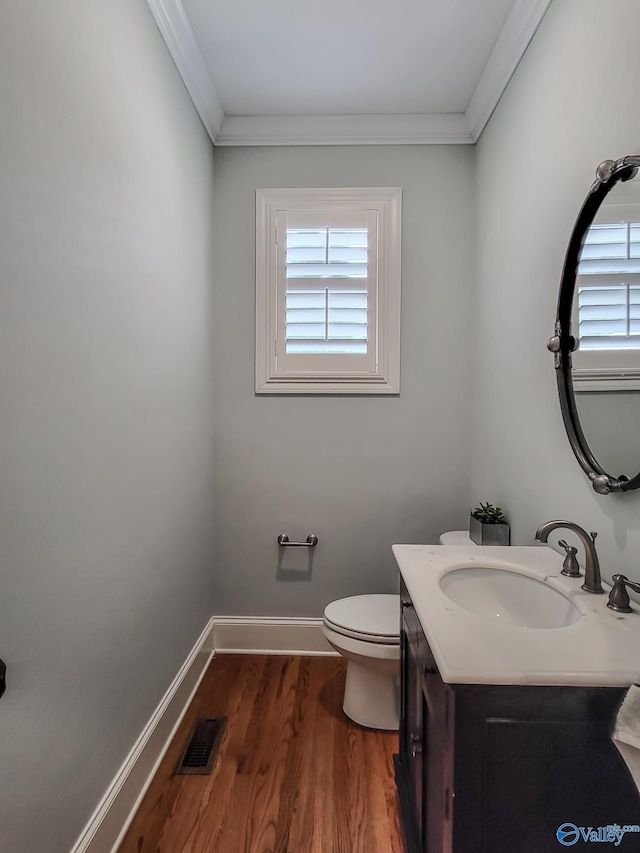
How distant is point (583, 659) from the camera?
2.75ft

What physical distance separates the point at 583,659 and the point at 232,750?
4.70ft

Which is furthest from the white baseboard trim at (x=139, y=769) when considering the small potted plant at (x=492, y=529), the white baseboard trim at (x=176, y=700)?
the small potted plant at (x=492, y=529)

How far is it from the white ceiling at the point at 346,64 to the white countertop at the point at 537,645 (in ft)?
6.09

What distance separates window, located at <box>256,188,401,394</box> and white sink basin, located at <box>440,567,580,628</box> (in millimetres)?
1177

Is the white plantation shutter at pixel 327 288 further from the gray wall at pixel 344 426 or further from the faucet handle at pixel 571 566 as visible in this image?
the faucet handle at pixel 571 566

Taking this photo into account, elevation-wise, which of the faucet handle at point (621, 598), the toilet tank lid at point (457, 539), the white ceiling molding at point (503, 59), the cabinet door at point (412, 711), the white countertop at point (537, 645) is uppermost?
the white ceiling molding at point (503, 59)

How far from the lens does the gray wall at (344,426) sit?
2357 millimetres

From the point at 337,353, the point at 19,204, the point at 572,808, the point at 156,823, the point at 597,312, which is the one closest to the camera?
the point at 572,808

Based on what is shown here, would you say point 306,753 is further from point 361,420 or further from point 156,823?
point 361,420

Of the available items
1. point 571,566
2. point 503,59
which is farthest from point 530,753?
point 503,59

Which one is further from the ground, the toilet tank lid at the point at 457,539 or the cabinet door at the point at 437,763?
the toilet tank lid at the point at 457,539

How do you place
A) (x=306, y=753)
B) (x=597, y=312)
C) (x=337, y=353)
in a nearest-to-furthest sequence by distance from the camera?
1. (x=597, y=312)
2. (x=306, y=753)
3. (x=337, y=353)

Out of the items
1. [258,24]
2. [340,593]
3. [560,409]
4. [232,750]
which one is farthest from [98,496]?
[258,24]

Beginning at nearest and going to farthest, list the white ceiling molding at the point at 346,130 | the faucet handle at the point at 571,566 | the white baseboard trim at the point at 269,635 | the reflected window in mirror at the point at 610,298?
the reflected window in mirror at the point at 610,298
the faucet handle at the point at 571,566
the white ceiling molding at the point at 346,130
the white baseboard trim at the point at 269,635
